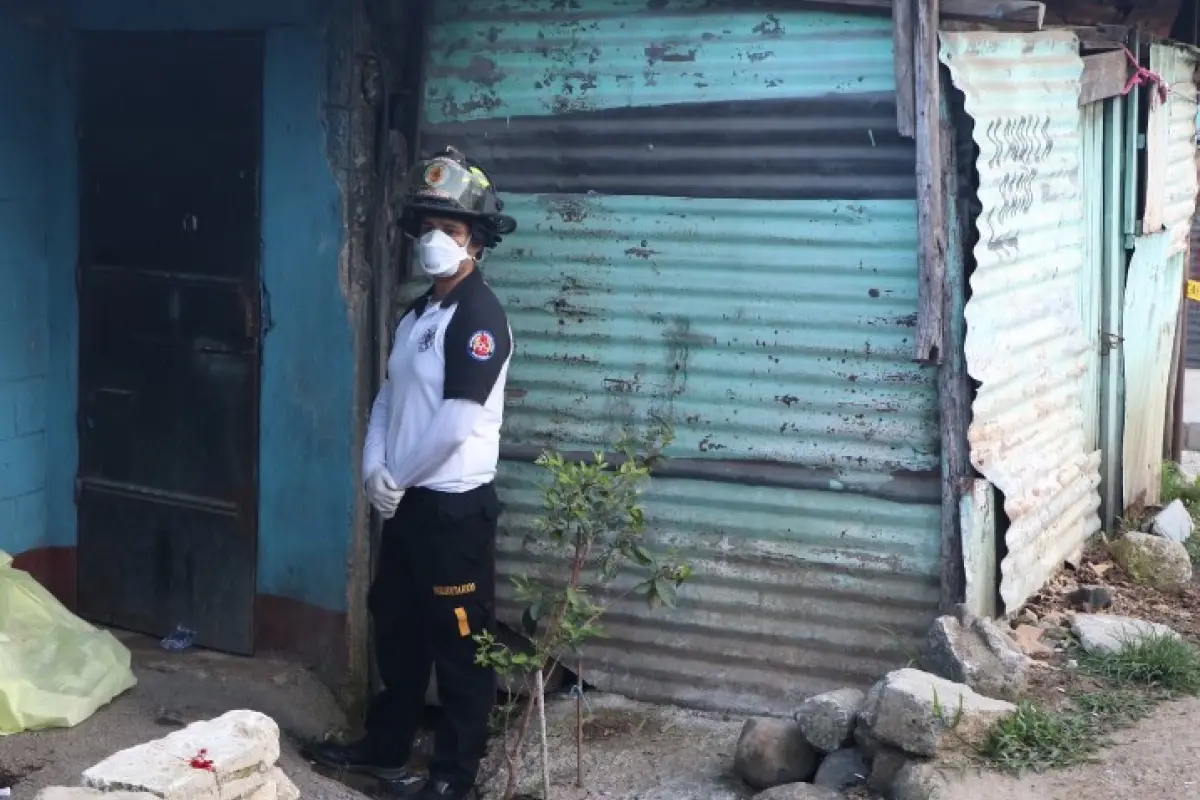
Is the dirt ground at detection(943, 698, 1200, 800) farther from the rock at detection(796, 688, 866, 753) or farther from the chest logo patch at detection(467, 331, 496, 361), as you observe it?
the chest logo patch at detection(467, 331, 496, 361)

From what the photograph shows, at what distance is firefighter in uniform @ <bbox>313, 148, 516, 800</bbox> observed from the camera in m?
4.92

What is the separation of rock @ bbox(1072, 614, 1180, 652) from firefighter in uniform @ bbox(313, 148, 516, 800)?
2136 millimetres

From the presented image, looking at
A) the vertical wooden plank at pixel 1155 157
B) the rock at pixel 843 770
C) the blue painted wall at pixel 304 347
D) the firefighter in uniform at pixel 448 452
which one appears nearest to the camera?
the rock at pixel 843 770

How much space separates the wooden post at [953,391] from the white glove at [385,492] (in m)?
1.80

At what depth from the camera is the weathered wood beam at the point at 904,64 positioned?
487cm

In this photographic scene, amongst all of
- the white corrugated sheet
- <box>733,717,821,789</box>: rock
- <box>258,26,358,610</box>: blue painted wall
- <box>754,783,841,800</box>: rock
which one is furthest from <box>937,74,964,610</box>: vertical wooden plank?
the white corrugated sheet

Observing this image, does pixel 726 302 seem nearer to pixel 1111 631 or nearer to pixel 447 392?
pixel 447 392

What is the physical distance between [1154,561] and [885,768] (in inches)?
104

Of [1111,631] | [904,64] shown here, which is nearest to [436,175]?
[904,64]

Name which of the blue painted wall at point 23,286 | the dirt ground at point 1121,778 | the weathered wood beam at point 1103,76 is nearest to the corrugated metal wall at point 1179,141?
the weathered wood beam at point 1103,76

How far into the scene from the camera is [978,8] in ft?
16.4

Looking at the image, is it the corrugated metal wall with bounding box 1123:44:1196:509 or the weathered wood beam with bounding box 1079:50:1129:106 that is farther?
the corrugated metal wall with bounding box 1123:44:1196:509

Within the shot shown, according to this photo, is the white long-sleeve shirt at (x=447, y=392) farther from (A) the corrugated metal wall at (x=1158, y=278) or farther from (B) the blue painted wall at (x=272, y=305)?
(A) the corrugated metal wall at (x=1158, y=278)

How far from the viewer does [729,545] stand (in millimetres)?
5414
